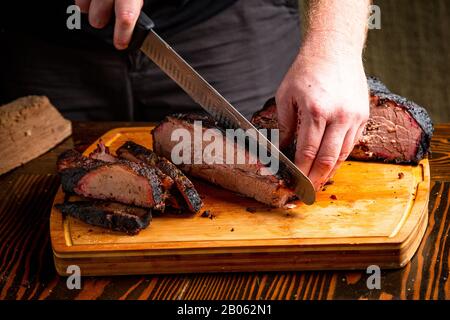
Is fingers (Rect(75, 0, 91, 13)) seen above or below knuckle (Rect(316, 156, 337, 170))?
above

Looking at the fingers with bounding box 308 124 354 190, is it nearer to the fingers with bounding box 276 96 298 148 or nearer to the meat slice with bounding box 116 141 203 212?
the fingers with bounding box 276 96 298 148

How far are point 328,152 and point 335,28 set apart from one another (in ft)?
1.67

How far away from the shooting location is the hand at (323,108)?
8.62ft

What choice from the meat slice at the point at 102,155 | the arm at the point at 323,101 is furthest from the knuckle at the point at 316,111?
the meat slice at the point at 102,155

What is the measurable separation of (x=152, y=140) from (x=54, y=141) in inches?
20.8

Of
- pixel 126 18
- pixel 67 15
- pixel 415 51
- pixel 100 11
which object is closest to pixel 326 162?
pixel 126 18

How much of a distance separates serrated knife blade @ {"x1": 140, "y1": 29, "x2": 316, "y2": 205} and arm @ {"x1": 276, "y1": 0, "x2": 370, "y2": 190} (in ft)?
0.31

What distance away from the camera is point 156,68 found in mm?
3717

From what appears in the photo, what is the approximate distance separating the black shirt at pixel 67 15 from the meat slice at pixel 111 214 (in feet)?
4.09

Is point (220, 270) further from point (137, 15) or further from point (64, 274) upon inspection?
point (137, 15)

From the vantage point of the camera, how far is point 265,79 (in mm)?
3912

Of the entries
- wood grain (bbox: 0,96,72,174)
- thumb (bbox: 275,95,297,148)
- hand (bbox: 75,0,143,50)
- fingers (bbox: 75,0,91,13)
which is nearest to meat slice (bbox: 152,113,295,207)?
thumb (bbox: 275,95,297,148)

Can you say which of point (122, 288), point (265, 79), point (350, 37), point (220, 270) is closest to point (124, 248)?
point (122, 288)

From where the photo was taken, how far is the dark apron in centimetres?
372
